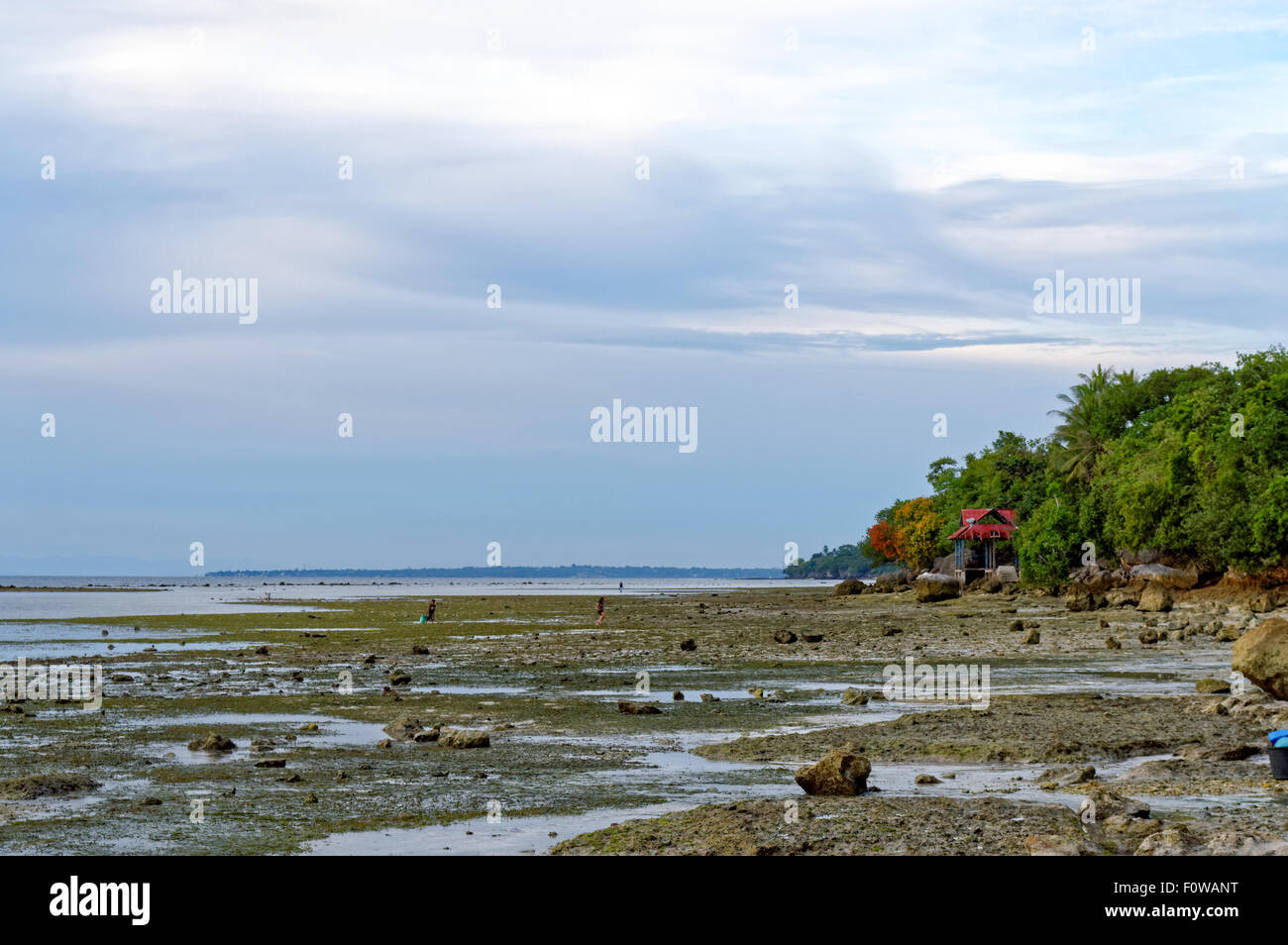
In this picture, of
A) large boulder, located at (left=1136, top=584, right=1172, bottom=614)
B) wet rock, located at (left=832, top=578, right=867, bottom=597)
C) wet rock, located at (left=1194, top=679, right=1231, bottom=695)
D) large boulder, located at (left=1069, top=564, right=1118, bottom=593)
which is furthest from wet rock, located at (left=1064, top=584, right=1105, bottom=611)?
wet rock, located at (left=832, top=578, right=867, bottom=597)

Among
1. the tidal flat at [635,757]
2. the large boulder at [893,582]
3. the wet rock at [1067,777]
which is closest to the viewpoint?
the tidal flat at [635,757]

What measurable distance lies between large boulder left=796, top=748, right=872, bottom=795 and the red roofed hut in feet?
283

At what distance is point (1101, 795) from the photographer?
516 inches

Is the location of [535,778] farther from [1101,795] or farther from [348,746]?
[1101,795]

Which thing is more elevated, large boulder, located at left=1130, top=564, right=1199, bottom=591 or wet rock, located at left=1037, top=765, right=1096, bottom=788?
wet rock, located at left=1037, top=765, right=1096, bottom=788

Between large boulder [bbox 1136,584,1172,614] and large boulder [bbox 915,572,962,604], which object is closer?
large boulder [bbox 1136,584,1172,614]

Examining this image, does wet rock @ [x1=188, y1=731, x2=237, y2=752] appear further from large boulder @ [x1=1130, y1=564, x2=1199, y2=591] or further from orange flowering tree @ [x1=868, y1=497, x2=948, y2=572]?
orange flowering tree @ [x1=868, y1=497, x2=948, y2=572]

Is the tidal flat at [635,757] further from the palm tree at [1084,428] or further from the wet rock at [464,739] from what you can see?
the palm tree at [1084,428]

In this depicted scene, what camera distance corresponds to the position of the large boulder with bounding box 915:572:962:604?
296 feet

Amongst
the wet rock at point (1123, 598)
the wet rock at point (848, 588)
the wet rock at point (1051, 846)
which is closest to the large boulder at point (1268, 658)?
the wet rock at point (1051, 846)

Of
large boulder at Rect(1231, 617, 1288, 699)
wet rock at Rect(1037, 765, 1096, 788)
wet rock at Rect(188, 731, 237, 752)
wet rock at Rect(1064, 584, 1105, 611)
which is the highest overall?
large boulder at Rect(1231, 617, 1288, 699)

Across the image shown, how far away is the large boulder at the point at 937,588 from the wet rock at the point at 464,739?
72763 millimetres

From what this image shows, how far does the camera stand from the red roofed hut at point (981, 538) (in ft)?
332
